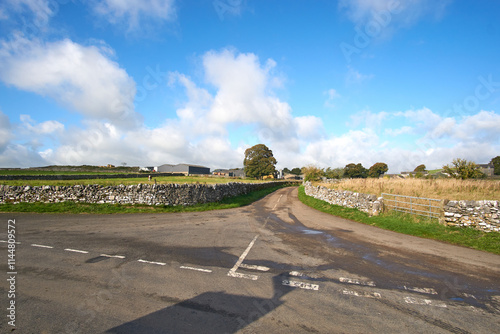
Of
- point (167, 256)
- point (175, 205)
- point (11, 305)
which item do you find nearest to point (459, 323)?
point (167, 256)

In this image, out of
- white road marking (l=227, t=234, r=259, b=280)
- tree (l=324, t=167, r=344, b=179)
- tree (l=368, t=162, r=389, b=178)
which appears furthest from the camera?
tree (l=368, t=162, r=389, b=178)

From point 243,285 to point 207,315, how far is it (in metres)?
1.34

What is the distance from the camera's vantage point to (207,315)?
4043 millimetres

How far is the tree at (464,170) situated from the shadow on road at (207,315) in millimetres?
29469

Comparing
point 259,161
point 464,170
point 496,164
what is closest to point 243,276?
point 464,170

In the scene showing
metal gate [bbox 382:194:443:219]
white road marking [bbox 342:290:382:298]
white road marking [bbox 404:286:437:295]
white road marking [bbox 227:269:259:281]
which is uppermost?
metal gate [bbox 382:194:443:219]

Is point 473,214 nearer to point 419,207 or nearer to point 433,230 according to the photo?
point 433,230

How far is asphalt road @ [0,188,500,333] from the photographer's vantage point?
12.7 ft

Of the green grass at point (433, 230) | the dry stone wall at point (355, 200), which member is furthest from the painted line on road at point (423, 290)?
the dry stone wall at point (355, 200)

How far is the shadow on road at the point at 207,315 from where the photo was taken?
365 centimetres

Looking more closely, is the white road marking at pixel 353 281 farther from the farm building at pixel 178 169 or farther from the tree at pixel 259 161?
the farm building at pixel 178 169

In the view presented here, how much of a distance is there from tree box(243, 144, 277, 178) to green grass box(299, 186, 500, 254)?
62.9 metres

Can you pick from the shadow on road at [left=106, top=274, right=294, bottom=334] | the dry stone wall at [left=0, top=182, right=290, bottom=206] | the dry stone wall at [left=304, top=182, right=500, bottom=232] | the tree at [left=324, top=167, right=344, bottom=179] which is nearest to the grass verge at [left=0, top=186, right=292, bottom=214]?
the dry stone wall at [left=0, top=182, right=290, bottom=206]

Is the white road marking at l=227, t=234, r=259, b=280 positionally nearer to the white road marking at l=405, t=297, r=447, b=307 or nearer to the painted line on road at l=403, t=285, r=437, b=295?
the white road marking at l=405, t=297, r=447, b=307
